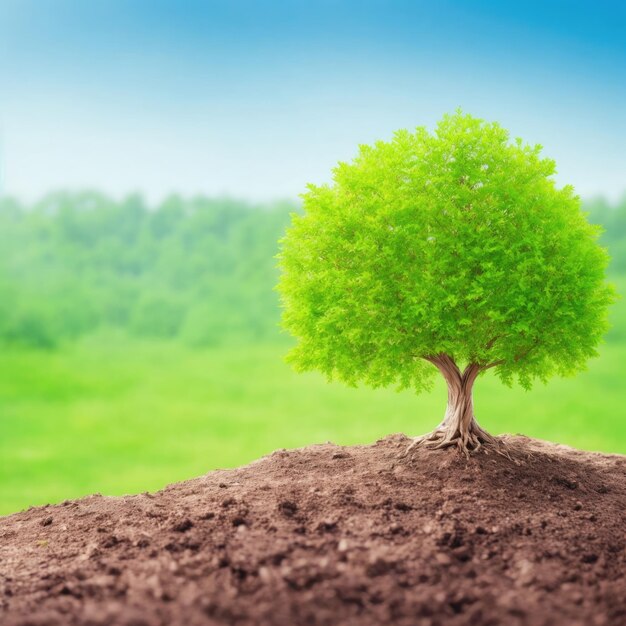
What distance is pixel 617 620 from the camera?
490 cm

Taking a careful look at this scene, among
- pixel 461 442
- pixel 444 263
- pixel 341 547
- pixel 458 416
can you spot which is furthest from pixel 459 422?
pixel 341 547

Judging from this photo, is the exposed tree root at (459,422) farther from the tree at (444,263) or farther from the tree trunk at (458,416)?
the tree at (444,263)

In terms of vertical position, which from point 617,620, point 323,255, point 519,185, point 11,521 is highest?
point 519,185

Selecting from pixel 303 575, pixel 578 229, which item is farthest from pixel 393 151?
pixel 303 575

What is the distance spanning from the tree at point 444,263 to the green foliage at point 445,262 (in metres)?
0.02

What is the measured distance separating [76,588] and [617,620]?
4034mm

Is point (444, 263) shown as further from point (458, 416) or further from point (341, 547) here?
point (341, 547)

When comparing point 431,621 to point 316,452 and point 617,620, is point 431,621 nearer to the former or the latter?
point 617,620

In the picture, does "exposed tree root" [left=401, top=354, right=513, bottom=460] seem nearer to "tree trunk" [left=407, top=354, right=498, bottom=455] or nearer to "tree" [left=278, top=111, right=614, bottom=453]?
"tree trunk" [left=407, top=354, right=498, bottom=455]

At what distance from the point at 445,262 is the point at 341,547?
3.83 meters

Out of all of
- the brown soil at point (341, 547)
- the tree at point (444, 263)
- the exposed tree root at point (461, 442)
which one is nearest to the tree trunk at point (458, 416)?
the exposed tree root at point (461, 442)

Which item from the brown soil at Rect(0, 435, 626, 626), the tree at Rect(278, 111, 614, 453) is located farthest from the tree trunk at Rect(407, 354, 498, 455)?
the brown soil at Rect(0, 435, 626, 626)

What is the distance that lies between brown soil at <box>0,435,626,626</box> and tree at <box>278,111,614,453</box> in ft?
4.37

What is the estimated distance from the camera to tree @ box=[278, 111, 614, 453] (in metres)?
8.38
